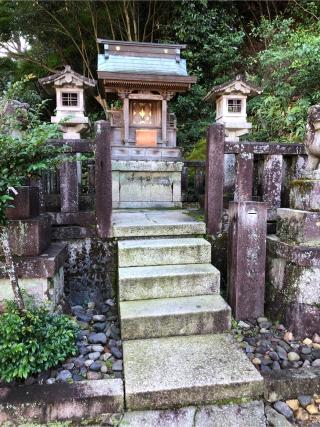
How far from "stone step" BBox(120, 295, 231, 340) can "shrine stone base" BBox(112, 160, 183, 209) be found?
12.6 ft

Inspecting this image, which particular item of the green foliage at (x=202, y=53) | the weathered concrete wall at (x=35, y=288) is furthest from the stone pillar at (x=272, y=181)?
the green foliage at (x=202, y=53)

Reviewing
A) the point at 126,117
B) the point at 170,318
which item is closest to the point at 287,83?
the point at 126,117

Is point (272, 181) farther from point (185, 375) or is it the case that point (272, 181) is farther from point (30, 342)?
point (30, 342)

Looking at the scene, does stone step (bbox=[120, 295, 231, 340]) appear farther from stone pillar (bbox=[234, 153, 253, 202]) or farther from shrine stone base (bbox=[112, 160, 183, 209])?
shrine stone base (bbox=[112, 160, 183, 209])

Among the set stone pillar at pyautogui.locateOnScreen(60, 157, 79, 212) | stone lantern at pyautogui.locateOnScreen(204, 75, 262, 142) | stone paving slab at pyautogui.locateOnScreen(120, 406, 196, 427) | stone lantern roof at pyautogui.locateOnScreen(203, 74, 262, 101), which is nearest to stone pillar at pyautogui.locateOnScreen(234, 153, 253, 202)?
stone pillar at pyautogui.locateOnScreen(60, 157, 79, 212)

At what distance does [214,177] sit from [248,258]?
1030 millimetres

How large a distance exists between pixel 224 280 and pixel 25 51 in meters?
15.0

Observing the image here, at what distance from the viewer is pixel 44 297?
281 cm

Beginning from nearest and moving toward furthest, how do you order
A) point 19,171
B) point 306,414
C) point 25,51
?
point 306,414 → point 19,171 → point 25,51

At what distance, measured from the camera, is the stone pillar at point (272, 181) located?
3625 millimetres

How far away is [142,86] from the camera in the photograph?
25.9 ft

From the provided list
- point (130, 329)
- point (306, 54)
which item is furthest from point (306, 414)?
point (306, 54)

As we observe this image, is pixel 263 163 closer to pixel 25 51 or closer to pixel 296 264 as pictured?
pixel 296 264

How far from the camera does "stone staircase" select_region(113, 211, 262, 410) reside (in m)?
2.08
